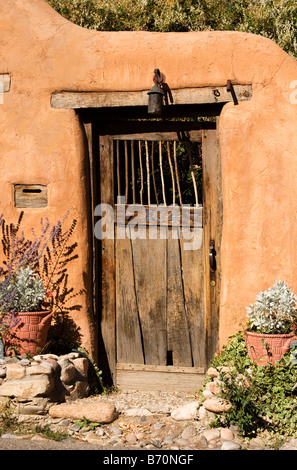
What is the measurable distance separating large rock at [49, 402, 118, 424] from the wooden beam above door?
108 inches

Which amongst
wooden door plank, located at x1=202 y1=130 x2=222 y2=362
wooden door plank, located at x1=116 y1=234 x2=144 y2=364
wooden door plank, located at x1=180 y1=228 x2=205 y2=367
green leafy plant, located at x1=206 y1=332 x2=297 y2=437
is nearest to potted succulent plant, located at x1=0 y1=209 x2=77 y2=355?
wooden door plank, located at x1=116 y1=234 x2=144 y2=364

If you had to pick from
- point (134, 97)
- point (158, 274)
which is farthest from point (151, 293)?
point (134, 97)

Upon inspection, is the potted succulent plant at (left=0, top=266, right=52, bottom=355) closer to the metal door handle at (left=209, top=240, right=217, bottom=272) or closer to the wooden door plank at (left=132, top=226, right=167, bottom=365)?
the wooden door plank at (left=132, top=226, right=167, bottom=365)

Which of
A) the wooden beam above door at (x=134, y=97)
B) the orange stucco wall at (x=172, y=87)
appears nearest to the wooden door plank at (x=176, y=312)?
the orange stucco wall at (x=172, y=87)

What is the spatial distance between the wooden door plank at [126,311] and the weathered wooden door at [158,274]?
10 mm

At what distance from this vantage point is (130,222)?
5883 mm

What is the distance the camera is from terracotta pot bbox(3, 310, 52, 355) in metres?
5.23

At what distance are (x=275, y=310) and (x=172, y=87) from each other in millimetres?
2252

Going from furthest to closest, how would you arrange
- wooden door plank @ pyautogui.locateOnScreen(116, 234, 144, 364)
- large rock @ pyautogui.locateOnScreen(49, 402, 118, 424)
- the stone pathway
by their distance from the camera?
wooden door plank @ pyautogui.locateOnScreen(116, 234, 144, 364) → large rock @ pyautogui.locateOnScreen(49, 402, 118, 424) → the stone pathway

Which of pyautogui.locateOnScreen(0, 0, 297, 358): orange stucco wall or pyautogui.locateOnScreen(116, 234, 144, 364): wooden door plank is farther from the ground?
pyautogui.locateOnScreen(0, 0, 297, 358): orange stucco wall

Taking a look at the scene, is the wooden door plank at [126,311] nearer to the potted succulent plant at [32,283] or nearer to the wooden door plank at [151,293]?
the wooden door plank at [151,293]

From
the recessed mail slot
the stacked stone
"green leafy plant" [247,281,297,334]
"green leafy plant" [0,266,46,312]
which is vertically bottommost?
the stacked stone

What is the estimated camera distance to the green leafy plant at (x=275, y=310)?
489cm

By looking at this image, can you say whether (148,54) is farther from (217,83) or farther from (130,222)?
(130,222)
